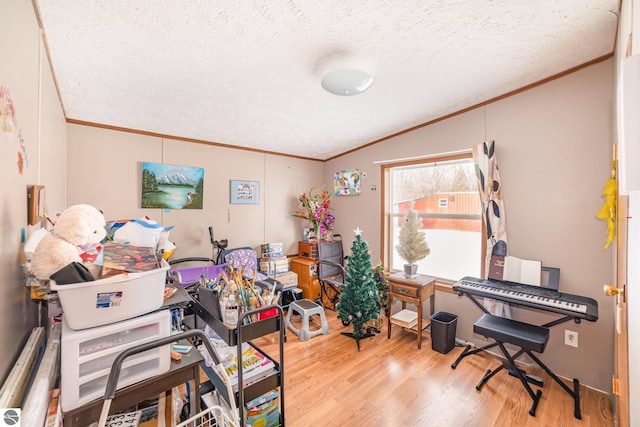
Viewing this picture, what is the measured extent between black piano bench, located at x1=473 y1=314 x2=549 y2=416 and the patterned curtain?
1.17 feet

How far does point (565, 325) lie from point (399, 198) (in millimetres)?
2045

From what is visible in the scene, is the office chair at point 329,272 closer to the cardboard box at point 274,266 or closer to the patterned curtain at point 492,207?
the cardboard box at point 274,266

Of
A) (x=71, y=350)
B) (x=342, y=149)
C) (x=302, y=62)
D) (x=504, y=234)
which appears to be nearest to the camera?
(x=71, y=350)

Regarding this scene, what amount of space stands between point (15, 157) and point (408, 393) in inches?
106

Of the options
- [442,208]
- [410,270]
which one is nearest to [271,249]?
[410,270]

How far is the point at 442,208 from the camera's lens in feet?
10.6

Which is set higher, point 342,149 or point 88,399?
point 342,149

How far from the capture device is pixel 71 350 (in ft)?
3.03

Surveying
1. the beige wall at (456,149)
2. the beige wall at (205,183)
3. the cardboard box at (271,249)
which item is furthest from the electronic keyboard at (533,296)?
the beige wall at (205,183)

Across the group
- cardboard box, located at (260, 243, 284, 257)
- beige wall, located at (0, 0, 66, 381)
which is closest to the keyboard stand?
cardboard box, located at (260, 243, 284, 257)

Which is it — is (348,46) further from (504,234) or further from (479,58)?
(504,234)

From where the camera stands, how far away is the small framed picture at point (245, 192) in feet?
12.0

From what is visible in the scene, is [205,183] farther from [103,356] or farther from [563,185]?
[563,185]

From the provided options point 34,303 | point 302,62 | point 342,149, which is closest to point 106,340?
point 34,303
